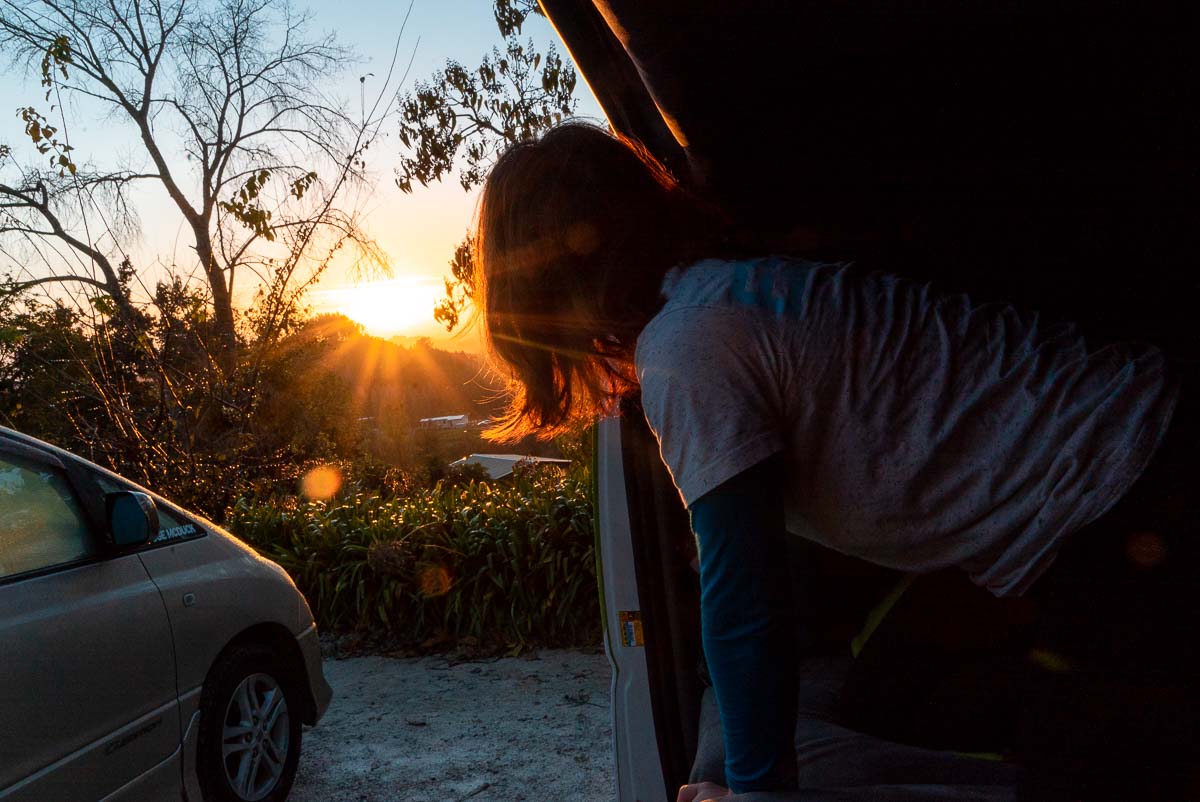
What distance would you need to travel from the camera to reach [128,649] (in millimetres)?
2984

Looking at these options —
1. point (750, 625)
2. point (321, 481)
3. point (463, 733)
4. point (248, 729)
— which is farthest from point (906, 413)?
point (321, 481)

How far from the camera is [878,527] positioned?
1313 millimetres

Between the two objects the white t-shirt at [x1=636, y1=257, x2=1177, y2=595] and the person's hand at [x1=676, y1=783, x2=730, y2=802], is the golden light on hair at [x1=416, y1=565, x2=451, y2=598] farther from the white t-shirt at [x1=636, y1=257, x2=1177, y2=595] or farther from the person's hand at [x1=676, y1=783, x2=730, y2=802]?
the white t-shirt at [x1=636, y1=257, x2=1177, y2=595]

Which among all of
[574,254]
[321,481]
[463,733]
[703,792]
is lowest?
[463,733]

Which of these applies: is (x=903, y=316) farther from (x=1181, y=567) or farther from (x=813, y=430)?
(x=1181, y=567)

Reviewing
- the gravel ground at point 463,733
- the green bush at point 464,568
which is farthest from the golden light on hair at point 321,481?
the gravel ground at point 463,733

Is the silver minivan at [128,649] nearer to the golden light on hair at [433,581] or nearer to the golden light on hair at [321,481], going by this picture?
the golden light on hair at [433,581]

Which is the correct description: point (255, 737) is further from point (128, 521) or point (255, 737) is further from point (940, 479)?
point (940, 479)

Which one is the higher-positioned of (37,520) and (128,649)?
(37,520)

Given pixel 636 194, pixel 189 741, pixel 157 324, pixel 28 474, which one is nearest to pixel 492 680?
pixel 189 741

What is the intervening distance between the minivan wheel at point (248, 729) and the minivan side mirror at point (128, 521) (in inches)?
26.2

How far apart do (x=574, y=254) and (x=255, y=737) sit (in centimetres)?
297

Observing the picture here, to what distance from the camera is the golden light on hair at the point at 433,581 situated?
669 centimetres

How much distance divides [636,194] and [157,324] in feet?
27.8
